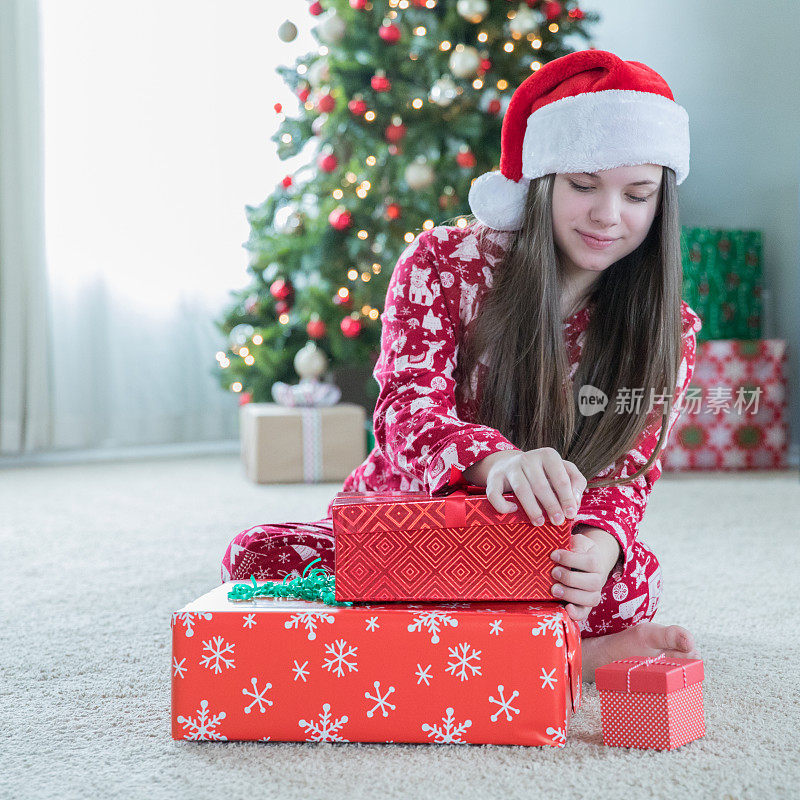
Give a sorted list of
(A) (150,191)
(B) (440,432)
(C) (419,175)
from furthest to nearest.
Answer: (A) (150,191) → (C) (419,175) → (B) (440,432)

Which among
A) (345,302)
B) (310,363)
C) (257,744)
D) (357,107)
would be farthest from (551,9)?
(257,744)

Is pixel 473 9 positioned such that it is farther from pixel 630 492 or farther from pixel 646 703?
pixel 646 703

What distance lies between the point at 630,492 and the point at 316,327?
1885mm

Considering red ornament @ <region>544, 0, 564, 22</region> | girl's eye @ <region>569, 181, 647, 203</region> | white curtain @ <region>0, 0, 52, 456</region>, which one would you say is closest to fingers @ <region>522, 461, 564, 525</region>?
girl's eye @ <region>569, 181, 647, 203</region>

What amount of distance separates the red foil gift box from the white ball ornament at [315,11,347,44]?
231cm

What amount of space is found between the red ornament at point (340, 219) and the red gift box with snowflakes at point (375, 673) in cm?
209

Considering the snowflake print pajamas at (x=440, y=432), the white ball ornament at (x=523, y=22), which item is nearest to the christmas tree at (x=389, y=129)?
the white ball ornament at (x=523, y=22)

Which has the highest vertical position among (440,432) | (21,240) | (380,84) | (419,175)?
(380,84)

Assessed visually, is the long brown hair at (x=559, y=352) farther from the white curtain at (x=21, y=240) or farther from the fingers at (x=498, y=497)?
the white curtain at (x=21, y=240)

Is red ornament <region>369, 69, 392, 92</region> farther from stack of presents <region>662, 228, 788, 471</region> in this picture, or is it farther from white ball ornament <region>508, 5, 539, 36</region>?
stack of presents <region>662, 228, 788, 471</region>

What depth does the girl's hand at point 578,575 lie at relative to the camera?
766 millimetres

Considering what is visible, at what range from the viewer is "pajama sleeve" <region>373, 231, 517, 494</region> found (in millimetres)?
846

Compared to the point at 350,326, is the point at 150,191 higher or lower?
higher

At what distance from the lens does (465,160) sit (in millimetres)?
2707
